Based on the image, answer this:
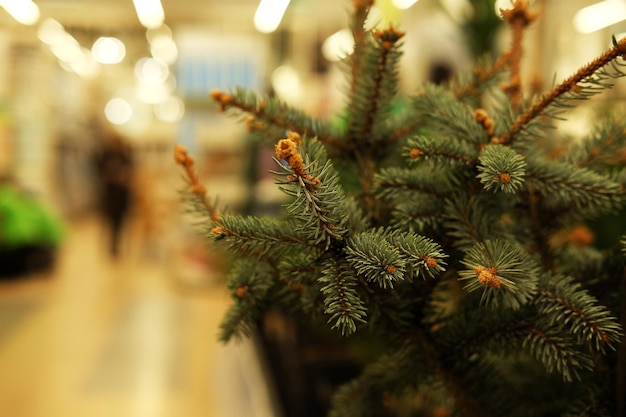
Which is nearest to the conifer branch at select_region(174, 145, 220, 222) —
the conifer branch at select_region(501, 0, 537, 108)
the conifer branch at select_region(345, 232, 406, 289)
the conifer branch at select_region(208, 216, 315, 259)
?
the conifer branch at select_region(208, 216, 315, 259)

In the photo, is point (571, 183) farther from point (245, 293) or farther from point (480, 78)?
point (245, 293)

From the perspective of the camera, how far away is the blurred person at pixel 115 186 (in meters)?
7.75

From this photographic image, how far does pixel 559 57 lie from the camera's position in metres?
2.61

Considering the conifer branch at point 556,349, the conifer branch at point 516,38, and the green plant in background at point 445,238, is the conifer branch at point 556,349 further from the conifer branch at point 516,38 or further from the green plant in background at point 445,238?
the conifer branch at point 516,38

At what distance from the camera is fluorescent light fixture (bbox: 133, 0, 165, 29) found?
24.8ft

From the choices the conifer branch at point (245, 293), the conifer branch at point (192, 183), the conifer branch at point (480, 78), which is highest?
the conifer branch at point (480, 78)

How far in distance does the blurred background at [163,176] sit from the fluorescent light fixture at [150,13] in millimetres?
35

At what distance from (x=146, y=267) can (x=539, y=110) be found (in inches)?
277

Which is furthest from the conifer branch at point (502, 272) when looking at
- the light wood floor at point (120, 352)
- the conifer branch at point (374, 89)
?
the light wood floor at point (120, 352)

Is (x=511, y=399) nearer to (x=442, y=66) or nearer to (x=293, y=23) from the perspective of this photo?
(x=442, y=66)

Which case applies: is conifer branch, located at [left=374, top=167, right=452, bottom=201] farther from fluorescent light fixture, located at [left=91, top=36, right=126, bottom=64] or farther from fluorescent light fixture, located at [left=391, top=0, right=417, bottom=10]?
fluorescent light fixture, located at [left=91, top=36, right=126, bottom=64]

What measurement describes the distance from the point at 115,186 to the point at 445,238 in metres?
7.50

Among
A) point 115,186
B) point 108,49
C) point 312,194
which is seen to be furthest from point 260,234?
point 108,49

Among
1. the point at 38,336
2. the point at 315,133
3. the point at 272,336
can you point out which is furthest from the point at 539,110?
the point at 38,336
